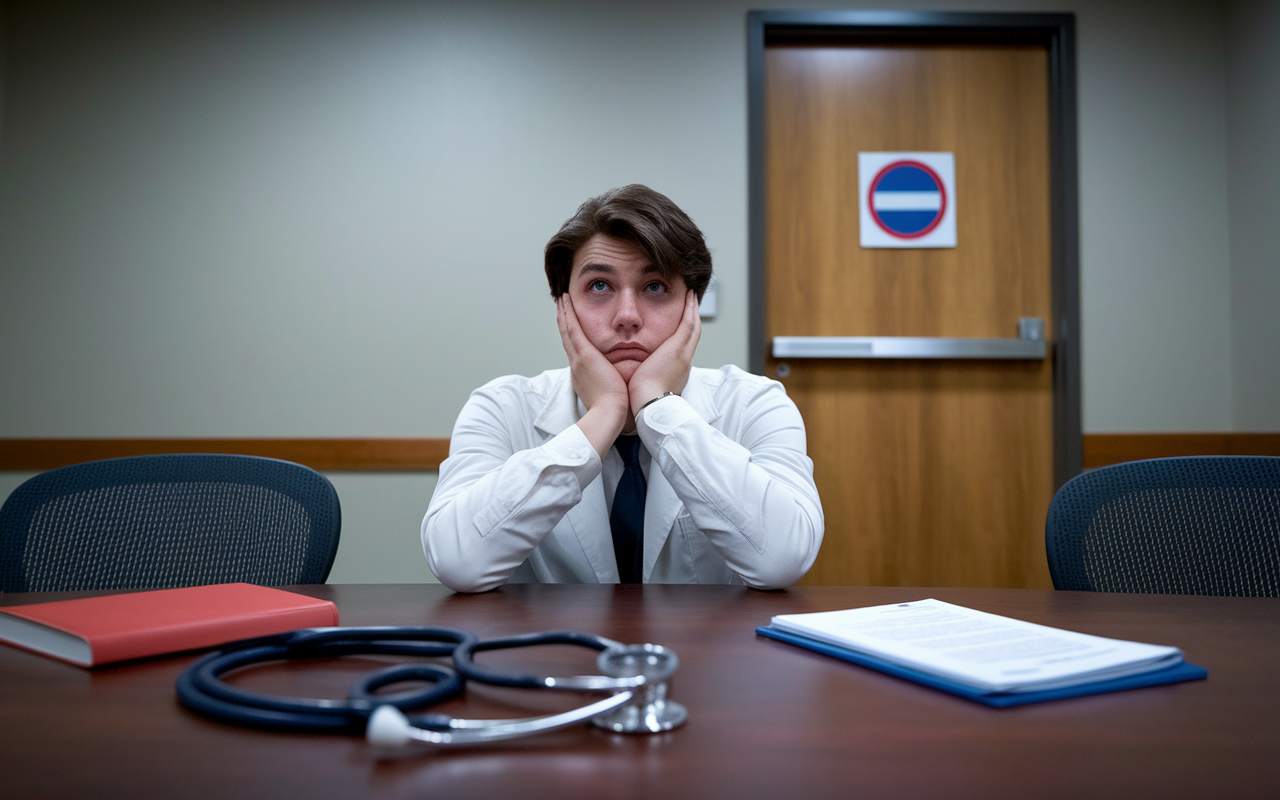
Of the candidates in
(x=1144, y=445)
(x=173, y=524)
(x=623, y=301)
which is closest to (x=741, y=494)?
(x=623, y=301)

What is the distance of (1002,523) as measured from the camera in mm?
2699

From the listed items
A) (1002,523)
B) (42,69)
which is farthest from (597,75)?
(1002,523)

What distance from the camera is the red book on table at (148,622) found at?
60cm

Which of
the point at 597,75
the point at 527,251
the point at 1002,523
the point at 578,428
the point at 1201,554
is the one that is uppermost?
the point at 597,75

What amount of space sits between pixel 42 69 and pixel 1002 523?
12.6 ft

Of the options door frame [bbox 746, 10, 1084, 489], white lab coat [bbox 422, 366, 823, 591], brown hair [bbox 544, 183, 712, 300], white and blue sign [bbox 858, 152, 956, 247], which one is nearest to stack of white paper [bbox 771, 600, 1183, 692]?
white lab coat [bbox 422, 366, 823, 591]

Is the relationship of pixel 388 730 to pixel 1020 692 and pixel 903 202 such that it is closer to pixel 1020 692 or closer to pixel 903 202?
pixel 1020 692

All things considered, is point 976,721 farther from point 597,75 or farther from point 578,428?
point 597,75

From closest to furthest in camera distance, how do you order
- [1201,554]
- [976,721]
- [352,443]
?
[976,721] < [1201,554] < [352,443]

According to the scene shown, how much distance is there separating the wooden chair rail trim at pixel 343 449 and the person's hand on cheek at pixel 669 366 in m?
1.44

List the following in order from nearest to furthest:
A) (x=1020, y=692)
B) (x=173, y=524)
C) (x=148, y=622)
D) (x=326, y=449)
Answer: (x=1020, y=692), (x=148, y=622), (x=173, y=524), (x=326, y=449)

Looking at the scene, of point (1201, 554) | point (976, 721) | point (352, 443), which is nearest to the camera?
point (976, 721)

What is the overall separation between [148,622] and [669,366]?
2.94 feet

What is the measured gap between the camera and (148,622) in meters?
0.64
